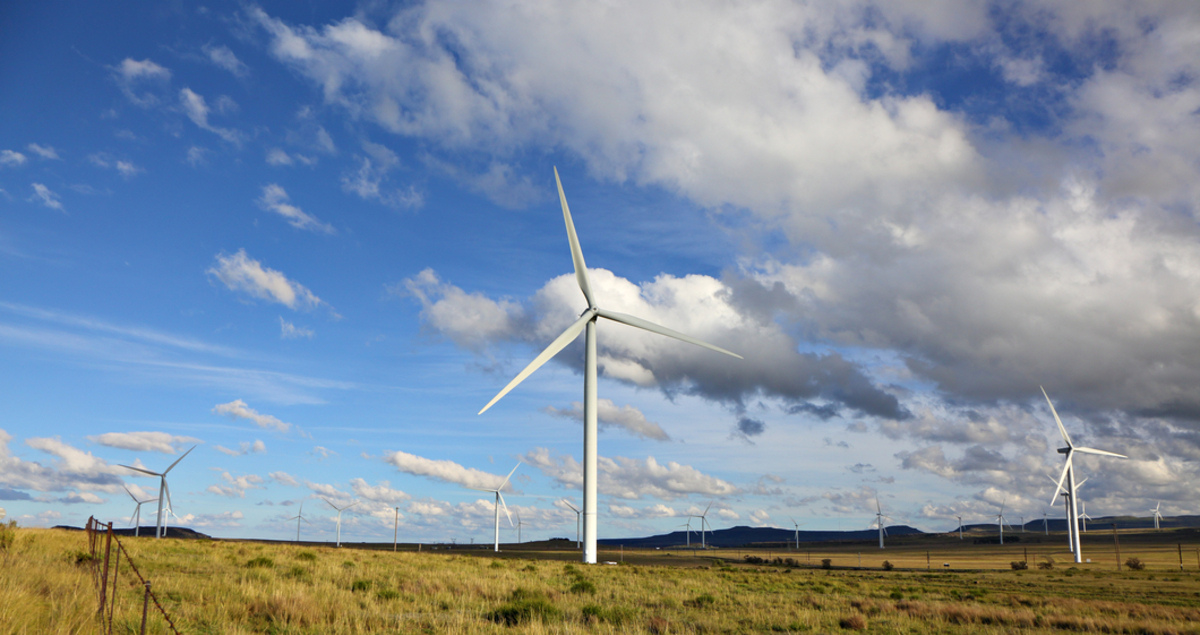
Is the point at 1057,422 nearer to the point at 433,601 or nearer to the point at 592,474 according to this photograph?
the point at 592,474

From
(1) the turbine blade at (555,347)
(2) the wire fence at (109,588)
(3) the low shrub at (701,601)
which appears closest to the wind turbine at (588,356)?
(1) the turbine blade at (555,347)

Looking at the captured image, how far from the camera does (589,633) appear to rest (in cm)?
1920

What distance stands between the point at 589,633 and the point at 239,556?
33450 millimetres

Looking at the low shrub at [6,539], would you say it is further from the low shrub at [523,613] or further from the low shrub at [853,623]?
the low shrub at [853,623]

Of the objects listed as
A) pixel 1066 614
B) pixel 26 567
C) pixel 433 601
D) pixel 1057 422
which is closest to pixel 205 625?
pixel 433 601

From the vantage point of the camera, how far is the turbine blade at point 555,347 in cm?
5507

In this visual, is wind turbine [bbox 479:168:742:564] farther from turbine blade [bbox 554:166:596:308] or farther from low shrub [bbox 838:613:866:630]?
low shrub [bbox 838:613:866:630]

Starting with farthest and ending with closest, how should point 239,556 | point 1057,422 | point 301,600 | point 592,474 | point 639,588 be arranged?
point 1057,422 → point 592,474 → point 239,556 → point 639,588 → point 301,600

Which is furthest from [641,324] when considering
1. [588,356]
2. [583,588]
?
[583,588]

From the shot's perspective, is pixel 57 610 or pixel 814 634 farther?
pixel 814 634

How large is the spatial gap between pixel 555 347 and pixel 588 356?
3398 millimetres

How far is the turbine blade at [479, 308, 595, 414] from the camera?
5507 centimetres

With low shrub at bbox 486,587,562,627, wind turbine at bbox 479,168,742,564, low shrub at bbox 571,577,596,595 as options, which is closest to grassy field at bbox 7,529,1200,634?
low shrub at bbox 486,587,562,627

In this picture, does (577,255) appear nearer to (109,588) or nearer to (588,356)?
(588,356)
